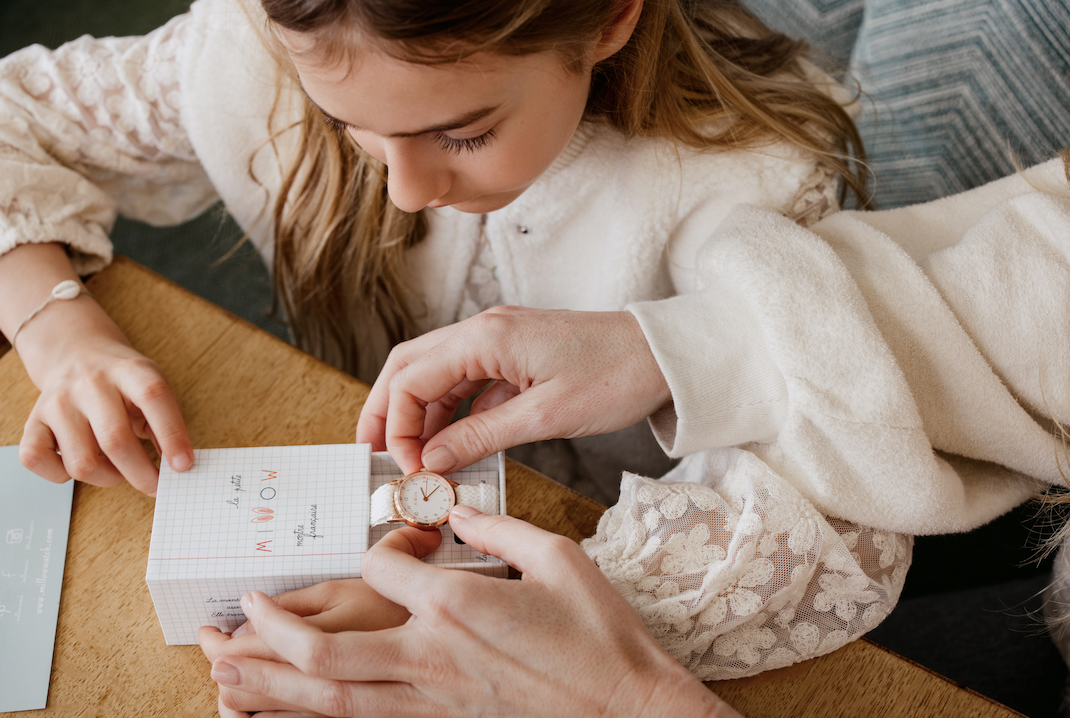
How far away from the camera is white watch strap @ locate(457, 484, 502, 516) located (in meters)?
0.66

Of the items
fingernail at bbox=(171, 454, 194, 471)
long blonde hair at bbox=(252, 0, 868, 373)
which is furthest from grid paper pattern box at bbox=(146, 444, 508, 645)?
long blonde hair at bbox=(252, 0, 868, 373)

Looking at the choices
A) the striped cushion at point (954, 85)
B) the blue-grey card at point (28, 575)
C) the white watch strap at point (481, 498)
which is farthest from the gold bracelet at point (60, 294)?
the striped cushion at point (954, 85)

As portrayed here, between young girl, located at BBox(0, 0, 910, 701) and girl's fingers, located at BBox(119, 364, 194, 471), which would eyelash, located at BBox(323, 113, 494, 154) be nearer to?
young girl, located at BBox(0, 0, 910, 701)

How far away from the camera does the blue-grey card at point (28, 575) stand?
0.63 m

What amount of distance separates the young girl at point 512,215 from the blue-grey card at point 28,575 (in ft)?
0.12

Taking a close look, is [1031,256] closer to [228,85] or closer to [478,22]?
[478,22]

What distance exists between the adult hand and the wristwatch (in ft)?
0.14

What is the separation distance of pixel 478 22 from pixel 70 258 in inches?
25.1

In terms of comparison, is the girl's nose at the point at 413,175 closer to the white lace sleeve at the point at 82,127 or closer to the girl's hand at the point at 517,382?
the girl's hand at the point at 517,382

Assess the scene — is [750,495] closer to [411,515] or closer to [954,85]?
[411,515]

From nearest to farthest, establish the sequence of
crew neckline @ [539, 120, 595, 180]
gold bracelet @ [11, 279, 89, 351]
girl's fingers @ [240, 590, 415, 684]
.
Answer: girl's fingers @ [240, 590, 415, 684] < gold bracelet @ [11, 279, 89, 351] < crew neckline @ [539, 120, 595, 180]

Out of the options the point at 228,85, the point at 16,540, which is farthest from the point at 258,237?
the point at 16,540

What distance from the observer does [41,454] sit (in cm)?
72

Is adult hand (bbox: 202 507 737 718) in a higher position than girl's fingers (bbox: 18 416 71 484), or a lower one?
higher
